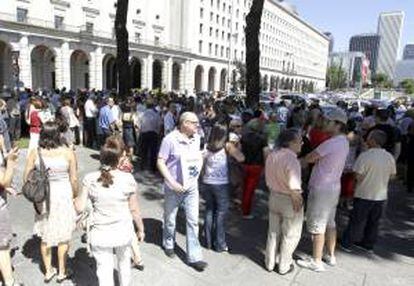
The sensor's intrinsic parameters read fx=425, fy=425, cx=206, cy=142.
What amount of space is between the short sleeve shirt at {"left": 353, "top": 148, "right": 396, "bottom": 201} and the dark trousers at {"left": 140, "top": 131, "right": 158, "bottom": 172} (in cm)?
547

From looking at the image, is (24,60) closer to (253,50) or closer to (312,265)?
(253,50)

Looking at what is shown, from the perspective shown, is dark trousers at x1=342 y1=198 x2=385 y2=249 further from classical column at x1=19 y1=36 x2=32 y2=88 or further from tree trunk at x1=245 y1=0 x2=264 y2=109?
classical column at x1=19 y1=36 x2=32 y2=88

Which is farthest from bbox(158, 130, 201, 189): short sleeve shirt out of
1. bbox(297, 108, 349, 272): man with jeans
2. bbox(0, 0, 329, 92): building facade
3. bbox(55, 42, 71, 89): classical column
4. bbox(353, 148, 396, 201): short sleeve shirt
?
bbox(55, 42, 71, 89): classical column

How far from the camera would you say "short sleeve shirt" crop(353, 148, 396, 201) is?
541 cm

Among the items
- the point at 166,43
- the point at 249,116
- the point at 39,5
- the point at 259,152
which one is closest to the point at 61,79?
the point at 39,5

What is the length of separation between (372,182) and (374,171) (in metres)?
0.15

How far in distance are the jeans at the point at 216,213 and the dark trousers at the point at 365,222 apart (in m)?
1.76

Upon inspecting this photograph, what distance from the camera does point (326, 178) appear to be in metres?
4.95

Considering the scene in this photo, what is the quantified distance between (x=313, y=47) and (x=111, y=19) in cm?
10443

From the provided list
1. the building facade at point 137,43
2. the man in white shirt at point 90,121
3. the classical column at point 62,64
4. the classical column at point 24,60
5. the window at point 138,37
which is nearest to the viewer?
the man in white shirt at point 90,121

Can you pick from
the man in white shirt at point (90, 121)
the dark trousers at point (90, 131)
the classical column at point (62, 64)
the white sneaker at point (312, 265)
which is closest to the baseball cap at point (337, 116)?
the white sneaker at point (312, 265)

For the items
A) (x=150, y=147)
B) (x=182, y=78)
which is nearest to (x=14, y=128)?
(x=150, y=147)

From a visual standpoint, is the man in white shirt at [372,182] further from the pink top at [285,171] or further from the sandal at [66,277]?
the sandal at [66,277]

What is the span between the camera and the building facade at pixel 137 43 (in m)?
41.5
